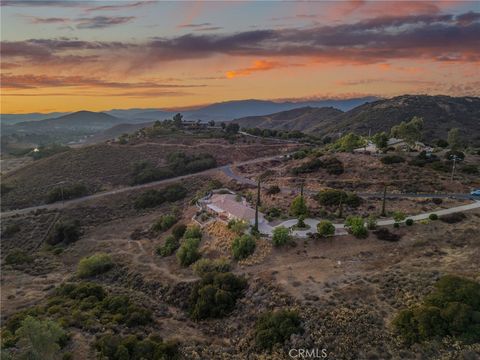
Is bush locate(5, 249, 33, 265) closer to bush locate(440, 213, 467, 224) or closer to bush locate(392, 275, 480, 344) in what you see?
bush locate(392, 275, 480, 344)

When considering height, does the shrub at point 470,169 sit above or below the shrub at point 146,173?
above

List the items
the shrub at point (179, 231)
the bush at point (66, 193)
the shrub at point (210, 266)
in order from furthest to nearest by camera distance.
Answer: the bush at point (66, 193) → the shrub at point (179, 231) → the shrub at point (210, 266)

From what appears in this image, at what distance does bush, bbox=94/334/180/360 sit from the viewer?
21.9 meters

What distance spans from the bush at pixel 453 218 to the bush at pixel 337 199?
10.6 metres

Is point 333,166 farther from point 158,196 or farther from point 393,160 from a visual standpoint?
point 158,196

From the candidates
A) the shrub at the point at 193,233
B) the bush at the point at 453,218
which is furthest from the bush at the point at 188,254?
the bush at the point at 453,218

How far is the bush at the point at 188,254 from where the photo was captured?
39.8m

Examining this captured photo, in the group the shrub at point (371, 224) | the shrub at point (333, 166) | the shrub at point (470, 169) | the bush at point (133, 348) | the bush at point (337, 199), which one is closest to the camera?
the bush at point (133, 348)

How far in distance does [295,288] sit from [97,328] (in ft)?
52.1

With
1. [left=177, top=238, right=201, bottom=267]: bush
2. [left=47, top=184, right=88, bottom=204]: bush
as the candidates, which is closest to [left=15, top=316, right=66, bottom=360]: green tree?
[left=177, top=238, right=201, bottom=267]: bush

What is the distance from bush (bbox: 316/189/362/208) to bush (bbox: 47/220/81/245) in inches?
1613

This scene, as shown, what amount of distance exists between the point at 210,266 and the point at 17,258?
31.3 meters

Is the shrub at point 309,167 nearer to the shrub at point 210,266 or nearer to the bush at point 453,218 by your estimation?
the bush at point 453,218

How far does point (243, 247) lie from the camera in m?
36.7
